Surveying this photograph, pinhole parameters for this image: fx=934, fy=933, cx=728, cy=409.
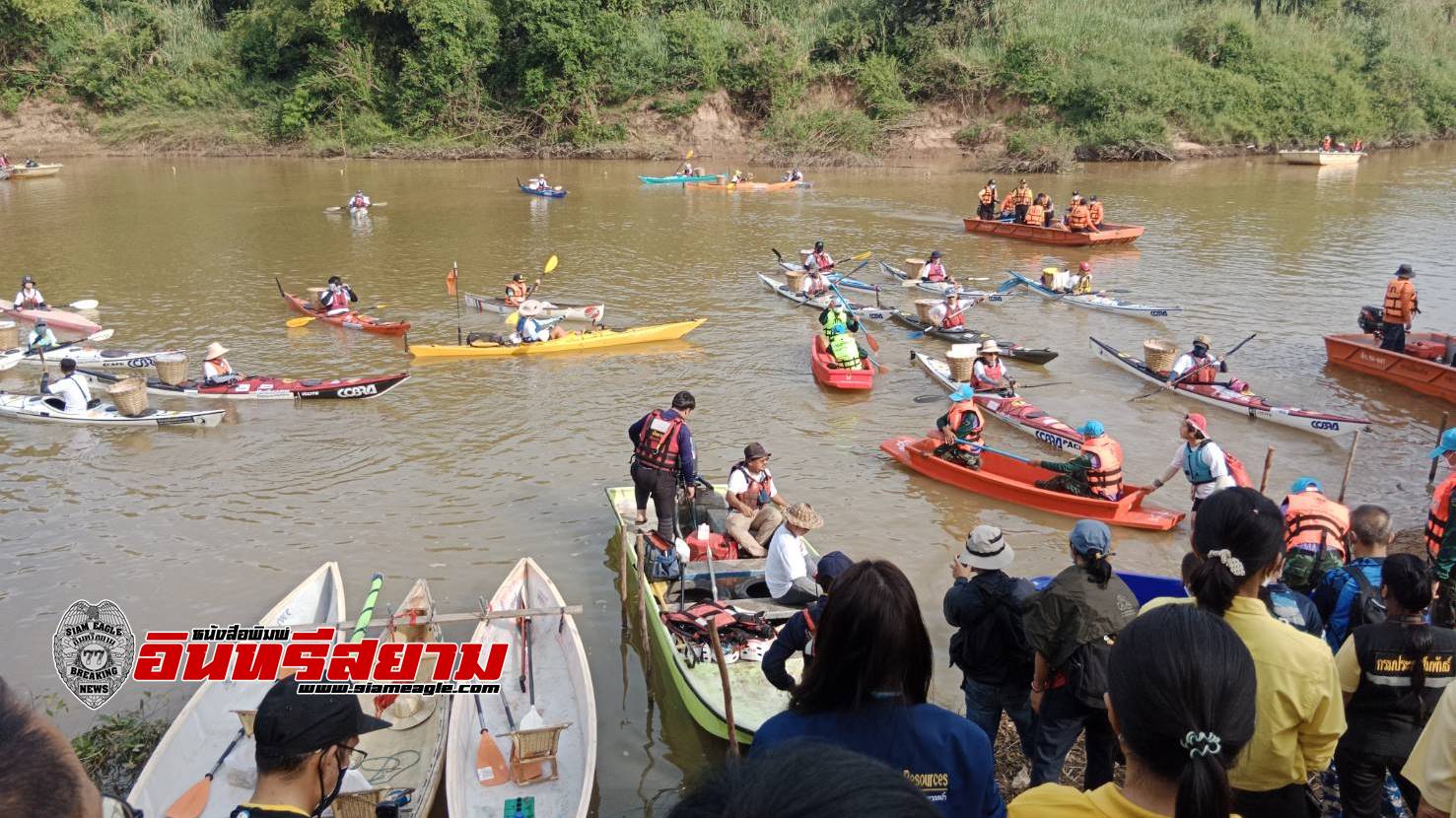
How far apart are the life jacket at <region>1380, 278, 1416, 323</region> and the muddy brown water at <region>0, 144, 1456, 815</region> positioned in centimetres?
116

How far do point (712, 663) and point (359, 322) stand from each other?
14115 mm

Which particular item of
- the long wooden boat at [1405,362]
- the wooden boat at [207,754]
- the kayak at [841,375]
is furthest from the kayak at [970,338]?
the wooden boat at [207,754]

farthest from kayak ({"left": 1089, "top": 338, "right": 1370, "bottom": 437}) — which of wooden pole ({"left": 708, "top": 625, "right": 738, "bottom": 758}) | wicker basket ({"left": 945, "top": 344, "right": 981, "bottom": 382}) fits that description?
wooden pole ({"left": 708, "top": 625, "right": 738, "bottom": 758})

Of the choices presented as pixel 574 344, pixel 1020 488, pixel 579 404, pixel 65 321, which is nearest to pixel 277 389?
pixel 579 404

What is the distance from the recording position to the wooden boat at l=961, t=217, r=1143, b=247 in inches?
1011

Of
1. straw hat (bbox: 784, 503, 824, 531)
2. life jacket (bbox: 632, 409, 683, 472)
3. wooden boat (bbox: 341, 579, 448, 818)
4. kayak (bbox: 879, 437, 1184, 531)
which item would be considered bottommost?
wooden boat (bbox: 341, 579, 448, 818)

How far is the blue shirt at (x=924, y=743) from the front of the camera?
2977 millimetres

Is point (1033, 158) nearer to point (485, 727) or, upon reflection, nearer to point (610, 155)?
point (610, 155)

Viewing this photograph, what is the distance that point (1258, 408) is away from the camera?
44.4ft

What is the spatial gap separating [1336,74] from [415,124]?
49.8m

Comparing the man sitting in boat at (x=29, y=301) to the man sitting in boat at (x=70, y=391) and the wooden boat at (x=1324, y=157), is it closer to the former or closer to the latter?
the man sitting in boat at (x=70, y=391)

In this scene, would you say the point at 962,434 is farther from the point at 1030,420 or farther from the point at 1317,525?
the point at 1317,525

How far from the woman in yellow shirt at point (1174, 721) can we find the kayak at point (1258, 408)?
1145cm

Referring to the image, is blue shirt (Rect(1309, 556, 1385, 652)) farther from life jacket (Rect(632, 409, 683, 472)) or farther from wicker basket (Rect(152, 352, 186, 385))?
wicker basket (Rect(152, 352, 186, 385))
